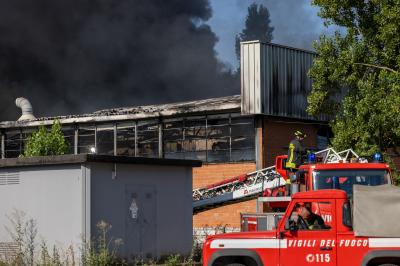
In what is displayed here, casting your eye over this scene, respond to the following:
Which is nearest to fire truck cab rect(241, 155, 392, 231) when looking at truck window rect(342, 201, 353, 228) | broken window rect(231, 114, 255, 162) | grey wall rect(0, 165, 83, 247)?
truck window rect(342, 201, 353, 228)

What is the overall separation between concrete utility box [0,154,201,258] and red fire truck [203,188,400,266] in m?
5.46

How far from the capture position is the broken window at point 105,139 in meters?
35.8

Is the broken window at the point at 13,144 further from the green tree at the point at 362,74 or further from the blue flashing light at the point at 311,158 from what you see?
the blue flashing light at the point at 311,158

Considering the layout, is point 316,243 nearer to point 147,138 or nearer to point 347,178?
point 347,178

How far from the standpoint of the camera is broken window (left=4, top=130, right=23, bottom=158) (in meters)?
38.6

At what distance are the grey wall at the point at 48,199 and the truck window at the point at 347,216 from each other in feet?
23.3

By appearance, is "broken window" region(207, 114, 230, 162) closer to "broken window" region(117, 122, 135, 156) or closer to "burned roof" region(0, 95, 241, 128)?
"burned roof" region(0, 95, 241, 128)

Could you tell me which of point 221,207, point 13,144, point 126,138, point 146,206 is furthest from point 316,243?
point 13,144

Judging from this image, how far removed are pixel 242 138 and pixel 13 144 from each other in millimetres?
14208

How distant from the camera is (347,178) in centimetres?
1468

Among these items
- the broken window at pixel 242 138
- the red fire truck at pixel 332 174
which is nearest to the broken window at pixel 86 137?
the broken window at pixel 242 138

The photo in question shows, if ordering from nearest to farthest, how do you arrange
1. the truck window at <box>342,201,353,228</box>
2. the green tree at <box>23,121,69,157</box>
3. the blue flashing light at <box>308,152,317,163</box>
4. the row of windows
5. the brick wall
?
the truck window at <box>342,201,353,228</box>, the blue flashing light at <box>308,152,317,163</box>, the green tree at <box>23,121,69,157</box>, the brick wall, the row of windows

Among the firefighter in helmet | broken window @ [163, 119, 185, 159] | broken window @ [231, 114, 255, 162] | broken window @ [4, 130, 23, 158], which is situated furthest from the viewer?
broken window @ [4, 130, 23, 158]

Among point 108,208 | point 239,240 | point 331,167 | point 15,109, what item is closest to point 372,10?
point 331,167
